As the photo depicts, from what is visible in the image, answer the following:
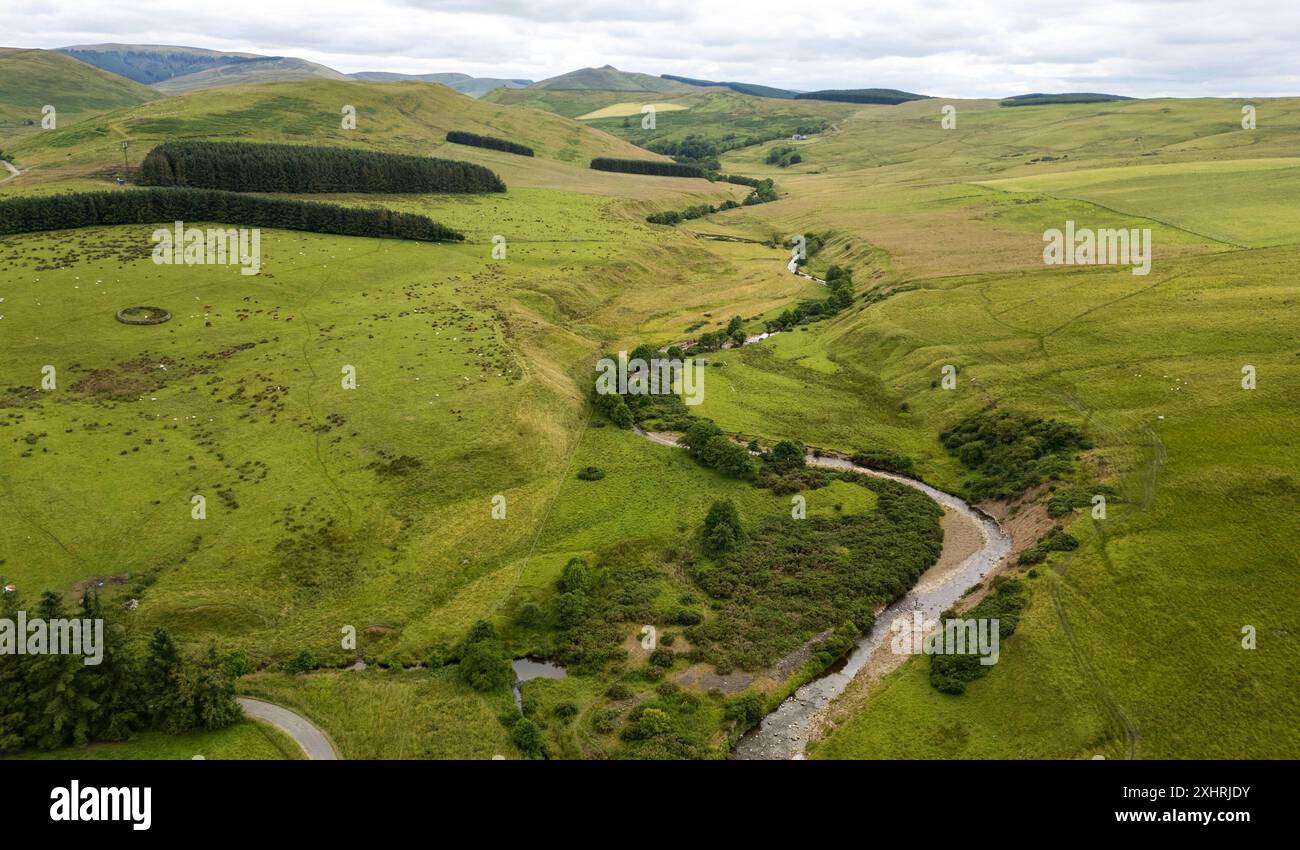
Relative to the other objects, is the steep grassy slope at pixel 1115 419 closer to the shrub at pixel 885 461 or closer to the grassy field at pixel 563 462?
the grassy field at pixel 563 462

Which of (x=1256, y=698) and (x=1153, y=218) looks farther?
(x=1153, y=218)

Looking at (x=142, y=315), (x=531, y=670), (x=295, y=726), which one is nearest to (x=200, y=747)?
(x=295, y=726)

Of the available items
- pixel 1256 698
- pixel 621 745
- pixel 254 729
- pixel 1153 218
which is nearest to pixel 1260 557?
pixel 1256 698

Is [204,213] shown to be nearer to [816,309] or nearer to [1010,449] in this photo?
[816,309]

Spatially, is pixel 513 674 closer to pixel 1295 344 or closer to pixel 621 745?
pixel 621 745

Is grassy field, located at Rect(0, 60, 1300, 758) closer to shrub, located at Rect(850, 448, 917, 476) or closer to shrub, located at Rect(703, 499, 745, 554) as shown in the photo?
shrub, located at Rect(850, 448, 917, 476)

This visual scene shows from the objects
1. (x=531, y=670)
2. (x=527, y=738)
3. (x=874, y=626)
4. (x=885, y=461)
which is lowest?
(x=527, y=738)

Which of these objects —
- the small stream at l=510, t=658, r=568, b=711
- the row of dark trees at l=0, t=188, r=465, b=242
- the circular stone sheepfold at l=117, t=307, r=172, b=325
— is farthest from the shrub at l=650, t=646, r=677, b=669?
the row of dark trees at l=0, t=188, r=465, b=242
